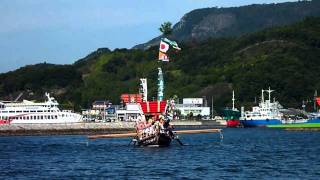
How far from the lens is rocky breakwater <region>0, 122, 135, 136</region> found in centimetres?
18100

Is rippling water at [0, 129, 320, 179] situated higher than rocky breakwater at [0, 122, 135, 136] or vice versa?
rocky breakwater at [0, 122, 135, 136]

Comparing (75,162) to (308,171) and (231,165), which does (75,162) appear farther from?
(308,171)

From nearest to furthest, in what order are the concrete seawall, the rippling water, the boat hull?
1. the rippling water
2. the boat hull
3. the concrete seawall

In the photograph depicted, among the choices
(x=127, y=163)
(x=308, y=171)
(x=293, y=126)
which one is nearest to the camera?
(x=308, y=171)

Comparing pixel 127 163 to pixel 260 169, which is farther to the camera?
pixel 127 163

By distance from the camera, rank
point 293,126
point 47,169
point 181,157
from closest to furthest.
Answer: point 47,169, point 181,157, point 293,126

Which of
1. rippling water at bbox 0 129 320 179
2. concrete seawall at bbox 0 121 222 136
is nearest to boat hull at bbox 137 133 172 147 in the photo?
rippling water at bbox 0 129 320 179

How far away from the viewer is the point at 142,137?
9788cm

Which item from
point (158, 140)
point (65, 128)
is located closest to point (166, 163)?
point (158, 140)

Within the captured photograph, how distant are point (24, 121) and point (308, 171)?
13788 cm

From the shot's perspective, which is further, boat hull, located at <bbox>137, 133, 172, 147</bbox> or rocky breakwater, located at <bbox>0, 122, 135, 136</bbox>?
rocky breakwater, located at <bbox>0, 122, 135, 136</bbox>

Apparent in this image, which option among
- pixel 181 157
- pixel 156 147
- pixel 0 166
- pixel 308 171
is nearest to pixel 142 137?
pixel 156 147

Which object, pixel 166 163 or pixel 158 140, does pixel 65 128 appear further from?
pixel 166 163

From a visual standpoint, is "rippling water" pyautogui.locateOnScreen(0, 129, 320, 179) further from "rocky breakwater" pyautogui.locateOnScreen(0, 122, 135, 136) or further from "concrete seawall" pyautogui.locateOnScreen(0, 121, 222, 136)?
"rocky breakwater" pyautogui.locateOnScreen(0, 122, 135, 136)
